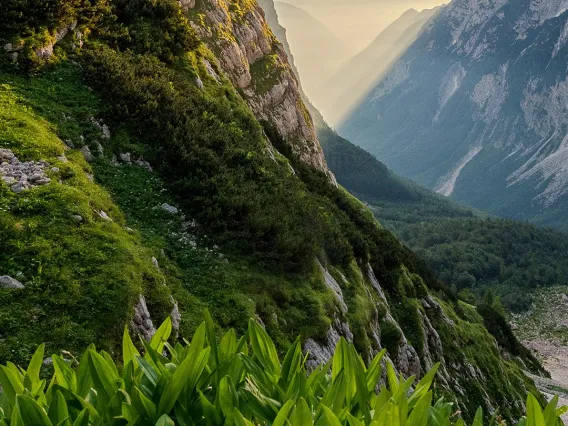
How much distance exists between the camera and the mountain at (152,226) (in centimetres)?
921

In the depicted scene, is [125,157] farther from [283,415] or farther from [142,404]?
[283,415]

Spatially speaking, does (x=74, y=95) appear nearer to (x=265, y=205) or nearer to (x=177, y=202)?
(x=177, y=202)

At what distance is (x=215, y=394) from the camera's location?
3.48 m

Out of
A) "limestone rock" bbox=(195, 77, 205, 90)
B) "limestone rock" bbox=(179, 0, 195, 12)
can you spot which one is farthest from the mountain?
"limestone rock" bbox=(179, 0, 195, 12)

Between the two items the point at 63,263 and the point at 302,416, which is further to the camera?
the point at 63,263

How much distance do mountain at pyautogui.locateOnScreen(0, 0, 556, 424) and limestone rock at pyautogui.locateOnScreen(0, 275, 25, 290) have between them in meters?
0.03

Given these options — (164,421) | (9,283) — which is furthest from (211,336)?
(9,283)

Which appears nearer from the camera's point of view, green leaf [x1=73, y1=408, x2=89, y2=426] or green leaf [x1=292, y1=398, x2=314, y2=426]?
green leaf [x1=292, y1=398, x2=314, y2=426]

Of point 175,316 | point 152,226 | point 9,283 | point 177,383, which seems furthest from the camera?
point 152,226

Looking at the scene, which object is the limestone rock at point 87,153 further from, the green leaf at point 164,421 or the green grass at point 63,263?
the green leaf at point 164,421

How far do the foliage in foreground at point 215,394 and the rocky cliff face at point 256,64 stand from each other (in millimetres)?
30905

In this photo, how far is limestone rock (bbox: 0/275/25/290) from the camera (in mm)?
9180

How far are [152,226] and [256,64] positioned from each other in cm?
2750

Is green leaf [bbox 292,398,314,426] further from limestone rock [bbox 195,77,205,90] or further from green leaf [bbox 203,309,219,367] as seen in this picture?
limestone rock [bbox 195,77,205,90]
